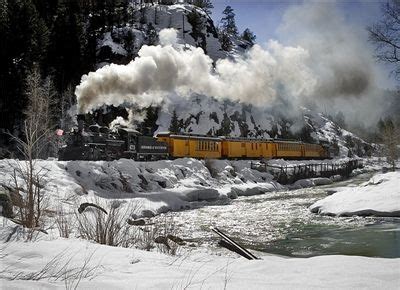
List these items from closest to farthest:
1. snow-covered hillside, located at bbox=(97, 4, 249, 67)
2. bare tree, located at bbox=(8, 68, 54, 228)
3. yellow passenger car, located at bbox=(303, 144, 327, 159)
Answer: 1. bare tree, located at bbox=(8, 68, 54, 228)
2. yellow passenger car, located at bbox=(303, 144, 327, 159)
3. snow-covered hillside, located at bbox=(97, 4, 249, 67)

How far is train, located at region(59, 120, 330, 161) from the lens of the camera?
837 inches

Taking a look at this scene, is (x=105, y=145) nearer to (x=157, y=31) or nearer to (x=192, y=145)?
(x=192, y=145)

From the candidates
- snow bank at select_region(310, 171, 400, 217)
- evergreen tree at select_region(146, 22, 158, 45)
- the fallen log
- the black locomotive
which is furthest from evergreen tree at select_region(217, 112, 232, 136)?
the fallen log

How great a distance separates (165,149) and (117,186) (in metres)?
8.30

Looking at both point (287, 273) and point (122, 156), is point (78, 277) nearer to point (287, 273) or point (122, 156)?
point (287, 273)

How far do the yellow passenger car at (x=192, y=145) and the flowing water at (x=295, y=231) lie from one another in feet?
38.6

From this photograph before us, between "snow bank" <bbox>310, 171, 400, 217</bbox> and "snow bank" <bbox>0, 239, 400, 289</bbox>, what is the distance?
993 centimetres

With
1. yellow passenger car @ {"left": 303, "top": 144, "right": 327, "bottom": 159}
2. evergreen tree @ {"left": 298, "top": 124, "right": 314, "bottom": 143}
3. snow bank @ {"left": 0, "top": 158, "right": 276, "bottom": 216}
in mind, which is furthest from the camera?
evergreen tree @ {"left": 298, "top": 124, "right": 314, "bottom": 143}

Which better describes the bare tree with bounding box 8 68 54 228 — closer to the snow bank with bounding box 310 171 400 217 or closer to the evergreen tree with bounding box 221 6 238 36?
the snow bank with bounding box 310 171 400 217

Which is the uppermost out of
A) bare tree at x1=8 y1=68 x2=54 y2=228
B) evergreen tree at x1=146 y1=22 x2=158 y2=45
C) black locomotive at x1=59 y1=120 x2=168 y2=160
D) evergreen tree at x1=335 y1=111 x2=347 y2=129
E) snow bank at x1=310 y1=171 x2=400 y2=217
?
evergreen tree at x1=146 y1=22 x2=158 y2=45

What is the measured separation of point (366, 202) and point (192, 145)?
18060 mm

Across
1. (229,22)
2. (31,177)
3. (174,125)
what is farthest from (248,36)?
(31,177)

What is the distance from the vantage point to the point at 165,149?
28.5 meters

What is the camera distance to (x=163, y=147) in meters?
28.2
